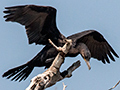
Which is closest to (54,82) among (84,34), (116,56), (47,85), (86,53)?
(47,85)

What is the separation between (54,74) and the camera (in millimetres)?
8039

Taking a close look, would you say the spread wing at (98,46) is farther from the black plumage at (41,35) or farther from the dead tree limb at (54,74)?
the dead tree limb at (54,74)

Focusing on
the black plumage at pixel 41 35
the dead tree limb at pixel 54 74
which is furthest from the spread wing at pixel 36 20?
the dead tree limb at pixel 54 74

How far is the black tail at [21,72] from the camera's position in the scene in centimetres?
908

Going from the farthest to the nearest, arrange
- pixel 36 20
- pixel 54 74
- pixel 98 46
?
pixel 98 46, pixel 36 20, pixel 54 74

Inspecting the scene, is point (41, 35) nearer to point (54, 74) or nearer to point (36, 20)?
point (36, 20)

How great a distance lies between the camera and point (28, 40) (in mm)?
9383

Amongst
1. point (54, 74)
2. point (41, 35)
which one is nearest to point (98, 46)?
point (41, 35)

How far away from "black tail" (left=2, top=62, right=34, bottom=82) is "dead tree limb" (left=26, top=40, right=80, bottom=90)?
4.35 ft

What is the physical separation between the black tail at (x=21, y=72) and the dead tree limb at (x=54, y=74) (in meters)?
1.32

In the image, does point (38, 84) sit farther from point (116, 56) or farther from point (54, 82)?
point (116, 56)

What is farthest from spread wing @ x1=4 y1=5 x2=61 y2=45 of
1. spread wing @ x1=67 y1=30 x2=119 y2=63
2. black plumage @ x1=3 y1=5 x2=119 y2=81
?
spread wing @ x1=67 y1=30 x2=119 y2=63

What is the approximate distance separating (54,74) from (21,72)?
4.89ft

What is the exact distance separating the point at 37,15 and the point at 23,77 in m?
1.54
